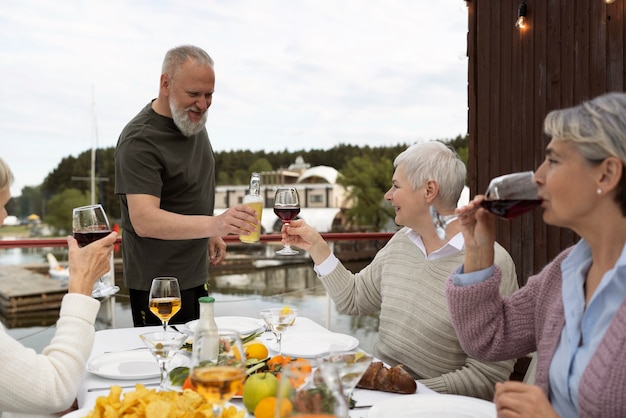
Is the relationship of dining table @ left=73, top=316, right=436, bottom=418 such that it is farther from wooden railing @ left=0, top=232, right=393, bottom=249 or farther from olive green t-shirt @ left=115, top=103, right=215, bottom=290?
wooden railing @ left=0, top=232, right=393, bottom=249

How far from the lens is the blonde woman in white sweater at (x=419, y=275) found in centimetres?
183

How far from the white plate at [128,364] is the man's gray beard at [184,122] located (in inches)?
44.6

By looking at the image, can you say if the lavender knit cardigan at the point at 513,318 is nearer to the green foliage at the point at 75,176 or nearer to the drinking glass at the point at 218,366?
the drinking glass at the point at 218,366

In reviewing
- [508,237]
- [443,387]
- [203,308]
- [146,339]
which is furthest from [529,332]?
[508,237]

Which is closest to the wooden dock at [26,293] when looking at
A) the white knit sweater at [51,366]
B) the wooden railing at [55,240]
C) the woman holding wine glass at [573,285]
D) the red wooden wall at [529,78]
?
the wooden railing at [55,240]

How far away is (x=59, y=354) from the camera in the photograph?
1219mm

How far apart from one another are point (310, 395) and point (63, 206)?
163ft

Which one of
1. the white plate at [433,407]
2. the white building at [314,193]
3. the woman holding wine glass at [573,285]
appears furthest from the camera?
the white building at [314,193]

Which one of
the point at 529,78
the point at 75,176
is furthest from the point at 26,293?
the point at 529,78

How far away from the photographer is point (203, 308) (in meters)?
1.34

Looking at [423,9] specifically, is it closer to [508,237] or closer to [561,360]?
[508,237]

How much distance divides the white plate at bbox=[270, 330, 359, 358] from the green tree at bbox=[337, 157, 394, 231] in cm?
4741

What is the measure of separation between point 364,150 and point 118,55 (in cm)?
2110

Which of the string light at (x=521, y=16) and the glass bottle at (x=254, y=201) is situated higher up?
the string light at (x=521, y=16)
